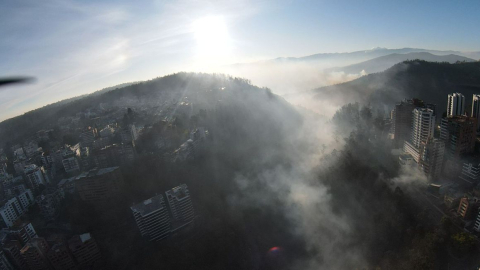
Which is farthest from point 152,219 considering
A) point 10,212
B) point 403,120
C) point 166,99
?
point 166,99

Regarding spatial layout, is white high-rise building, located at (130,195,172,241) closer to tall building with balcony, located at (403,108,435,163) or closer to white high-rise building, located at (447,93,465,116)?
tall building with balcony, located at (403,108,435,163)

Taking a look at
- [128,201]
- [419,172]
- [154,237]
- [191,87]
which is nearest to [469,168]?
[419,172]

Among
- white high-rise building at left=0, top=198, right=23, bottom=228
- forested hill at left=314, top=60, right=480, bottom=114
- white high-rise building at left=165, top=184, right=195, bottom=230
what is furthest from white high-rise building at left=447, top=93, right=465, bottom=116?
white high-rise building at left=0, top=198, right=23, bottom=228

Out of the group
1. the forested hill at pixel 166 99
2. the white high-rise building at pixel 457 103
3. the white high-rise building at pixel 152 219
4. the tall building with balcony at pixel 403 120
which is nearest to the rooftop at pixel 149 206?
the white high-rise building at pixel 152 219

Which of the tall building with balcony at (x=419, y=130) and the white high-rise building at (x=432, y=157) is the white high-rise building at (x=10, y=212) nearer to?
the white high-rise building at (x=432, y=157)

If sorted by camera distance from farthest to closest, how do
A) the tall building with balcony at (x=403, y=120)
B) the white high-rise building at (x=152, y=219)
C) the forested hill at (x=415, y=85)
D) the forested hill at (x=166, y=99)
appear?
the forested hill at (x=415, y=85) → the forested hill at (x=166, y=99) → the tall building with balcony at (x=403, y=120) → the white high-rise building at (x=152, y=219)

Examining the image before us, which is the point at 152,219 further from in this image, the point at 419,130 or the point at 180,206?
the point at 419,130
